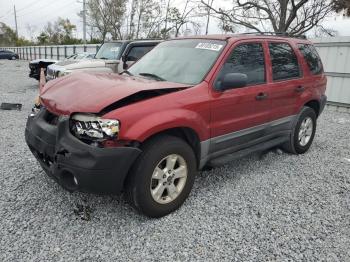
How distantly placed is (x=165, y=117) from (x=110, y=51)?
7397 millimetres

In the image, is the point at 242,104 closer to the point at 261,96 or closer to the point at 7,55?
the point at 261,96

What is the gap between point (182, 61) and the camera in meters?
3.86

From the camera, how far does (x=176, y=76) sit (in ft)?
12.1

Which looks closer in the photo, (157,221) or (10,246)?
(10,246)

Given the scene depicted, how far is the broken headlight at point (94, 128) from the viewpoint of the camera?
279 centimetres

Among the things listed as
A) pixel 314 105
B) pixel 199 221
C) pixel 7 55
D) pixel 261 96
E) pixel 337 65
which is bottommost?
pixel 7 55

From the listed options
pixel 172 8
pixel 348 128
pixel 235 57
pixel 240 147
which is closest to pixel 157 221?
pixel 240 147

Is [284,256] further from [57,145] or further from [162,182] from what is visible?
[57,145]

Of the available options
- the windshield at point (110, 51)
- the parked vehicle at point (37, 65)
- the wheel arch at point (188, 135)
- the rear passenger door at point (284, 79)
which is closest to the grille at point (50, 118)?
the wheel arch at point (188, 135)

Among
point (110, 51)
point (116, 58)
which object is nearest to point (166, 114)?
point (116, 58)

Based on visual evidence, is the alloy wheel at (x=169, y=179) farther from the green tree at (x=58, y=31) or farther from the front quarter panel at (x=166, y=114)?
the green tree at (x=58, y=31)

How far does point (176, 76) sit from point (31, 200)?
206 cm

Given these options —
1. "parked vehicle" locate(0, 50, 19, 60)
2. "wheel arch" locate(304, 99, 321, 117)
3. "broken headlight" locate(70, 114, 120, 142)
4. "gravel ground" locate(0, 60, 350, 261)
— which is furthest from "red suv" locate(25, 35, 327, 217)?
"parked vehicle" locate(0, 50, 19, 60)

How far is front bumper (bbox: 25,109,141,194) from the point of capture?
2758 mm
